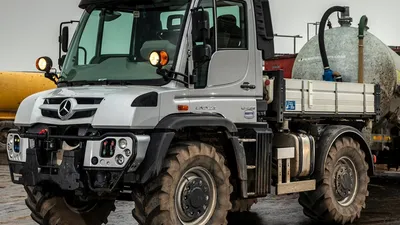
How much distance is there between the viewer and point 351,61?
39.1ft

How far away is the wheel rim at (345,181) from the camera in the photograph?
33.4 ft

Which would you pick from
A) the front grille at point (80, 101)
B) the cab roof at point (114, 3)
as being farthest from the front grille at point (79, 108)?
the cab roof at point (114, 3)

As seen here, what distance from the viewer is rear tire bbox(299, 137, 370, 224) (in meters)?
9.91

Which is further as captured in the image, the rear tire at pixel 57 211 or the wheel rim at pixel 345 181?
the wheel rim at pixel 345 181

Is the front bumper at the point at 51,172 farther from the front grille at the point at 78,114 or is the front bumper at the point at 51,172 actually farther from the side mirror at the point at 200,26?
the side mirror at the point at 200,26

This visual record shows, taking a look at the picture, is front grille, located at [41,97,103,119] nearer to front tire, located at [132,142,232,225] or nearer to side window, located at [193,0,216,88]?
front tire, located at [132,142,232,225]

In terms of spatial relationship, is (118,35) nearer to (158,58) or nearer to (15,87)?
(158,58)

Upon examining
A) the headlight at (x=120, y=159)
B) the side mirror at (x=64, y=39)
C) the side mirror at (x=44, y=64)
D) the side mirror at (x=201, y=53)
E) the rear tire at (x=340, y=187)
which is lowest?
the rear tire at (x=340, y=187)

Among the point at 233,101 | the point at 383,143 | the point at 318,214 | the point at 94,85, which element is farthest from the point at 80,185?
the point at 383,143

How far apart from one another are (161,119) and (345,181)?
377cm

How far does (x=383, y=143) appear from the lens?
43.6 feet

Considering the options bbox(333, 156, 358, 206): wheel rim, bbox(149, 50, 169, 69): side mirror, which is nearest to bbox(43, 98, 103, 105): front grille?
bbox(149, 50, 169, 69): side mirror

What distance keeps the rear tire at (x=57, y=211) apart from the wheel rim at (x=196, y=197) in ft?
3.87

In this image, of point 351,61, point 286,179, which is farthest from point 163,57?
point 351,61
